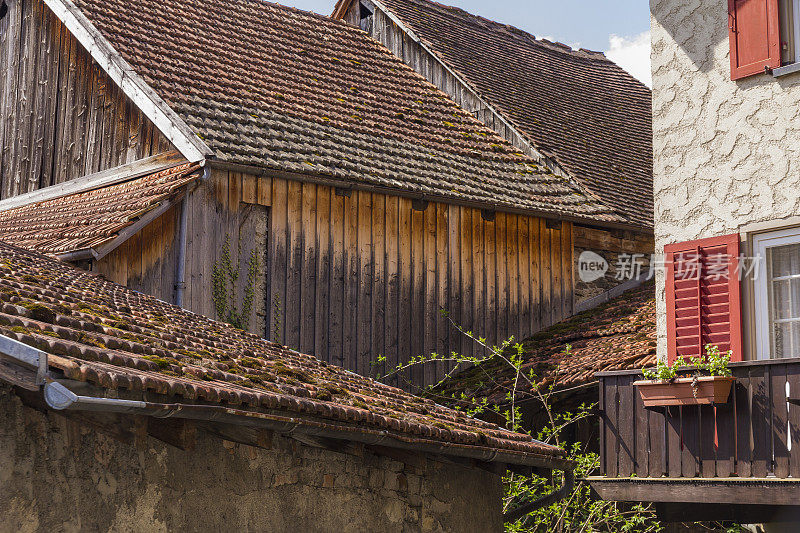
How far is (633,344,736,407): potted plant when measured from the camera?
8180mm

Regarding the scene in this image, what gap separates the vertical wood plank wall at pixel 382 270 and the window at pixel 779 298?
15.4 ft

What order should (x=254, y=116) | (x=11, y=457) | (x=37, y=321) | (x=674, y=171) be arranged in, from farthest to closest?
(x=254, y=116) → (x=674, y=171) → (x=37, y=321) → (x=11, y=457)

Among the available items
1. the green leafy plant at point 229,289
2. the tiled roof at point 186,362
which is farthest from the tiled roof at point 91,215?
the tiled roof at point 186,362

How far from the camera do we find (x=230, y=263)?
1102cm

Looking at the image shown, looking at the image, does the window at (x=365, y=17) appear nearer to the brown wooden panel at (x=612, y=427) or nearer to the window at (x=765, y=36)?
the window at (x=765, y=36)

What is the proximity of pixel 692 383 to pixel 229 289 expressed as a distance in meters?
4.76

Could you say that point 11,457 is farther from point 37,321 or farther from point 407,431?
point 407,431

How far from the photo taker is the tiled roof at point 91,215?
9797mm

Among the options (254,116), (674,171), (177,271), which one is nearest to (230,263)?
(177,271)

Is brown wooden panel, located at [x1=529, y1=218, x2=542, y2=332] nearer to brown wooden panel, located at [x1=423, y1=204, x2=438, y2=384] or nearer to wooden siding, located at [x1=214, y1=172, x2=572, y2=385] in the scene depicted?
wooden siding, located at [x1=214, y1=172, x2=572, y2=385]

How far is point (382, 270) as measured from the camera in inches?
482

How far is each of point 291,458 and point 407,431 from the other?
674 mm

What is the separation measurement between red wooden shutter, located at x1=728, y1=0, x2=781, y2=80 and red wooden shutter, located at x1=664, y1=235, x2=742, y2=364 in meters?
1.37

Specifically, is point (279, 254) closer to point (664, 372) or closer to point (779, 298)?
point (664, 372)
